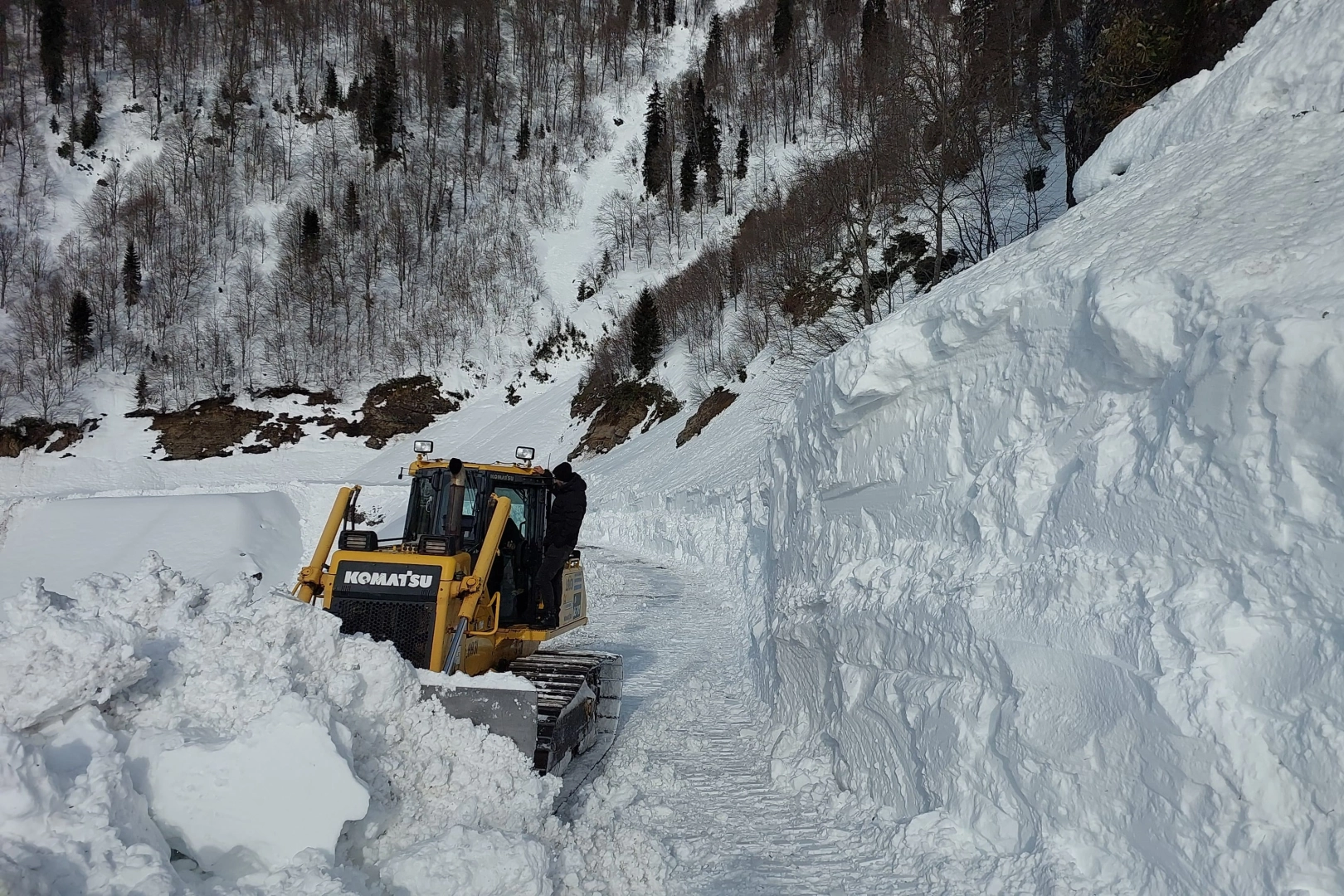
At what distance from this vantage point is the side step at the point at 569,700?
5277mm

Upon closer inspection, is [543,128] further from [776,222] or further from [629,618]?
[629,618]

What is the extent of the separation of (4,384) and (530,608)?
183ft

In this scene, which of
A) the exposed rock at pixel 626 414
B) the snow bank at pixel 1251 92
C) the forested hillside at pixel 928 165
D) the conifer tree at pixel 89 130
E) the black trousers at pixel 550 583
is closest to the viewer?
the snow bank at pixel 1251 92

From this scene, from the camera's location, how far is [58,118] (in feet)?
208

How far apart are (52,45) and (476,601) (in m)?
87.8

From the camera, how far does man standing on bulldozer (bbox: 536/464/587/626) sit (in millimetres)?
7391

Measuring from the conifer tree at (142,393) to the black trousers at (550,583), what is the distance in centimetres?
5240

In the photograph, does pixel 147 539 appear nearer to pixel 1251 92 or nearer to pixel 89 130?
pixel 1251 92

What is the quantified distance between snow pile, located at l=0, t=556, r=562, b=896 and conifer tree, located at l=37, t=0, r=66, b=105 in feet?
271

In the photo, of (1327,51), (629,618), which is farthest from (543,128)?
(1327,51)

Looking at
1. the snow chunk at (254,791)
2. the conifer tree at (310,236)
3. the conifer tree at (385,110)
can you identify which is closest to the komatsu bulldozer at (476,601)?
the snow chunk at (254,791)

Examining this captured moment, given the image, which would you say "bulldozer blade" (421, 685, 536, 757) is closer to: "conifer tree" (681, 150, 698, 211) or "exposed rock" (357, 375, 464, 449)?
"exposed rock" (357, 375, 464, 449)

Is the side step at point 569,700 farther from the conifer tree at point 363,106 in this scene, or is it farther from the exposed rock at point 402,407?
the conifer tree at point 363,106

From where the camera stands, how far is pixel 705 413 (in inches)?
1321
